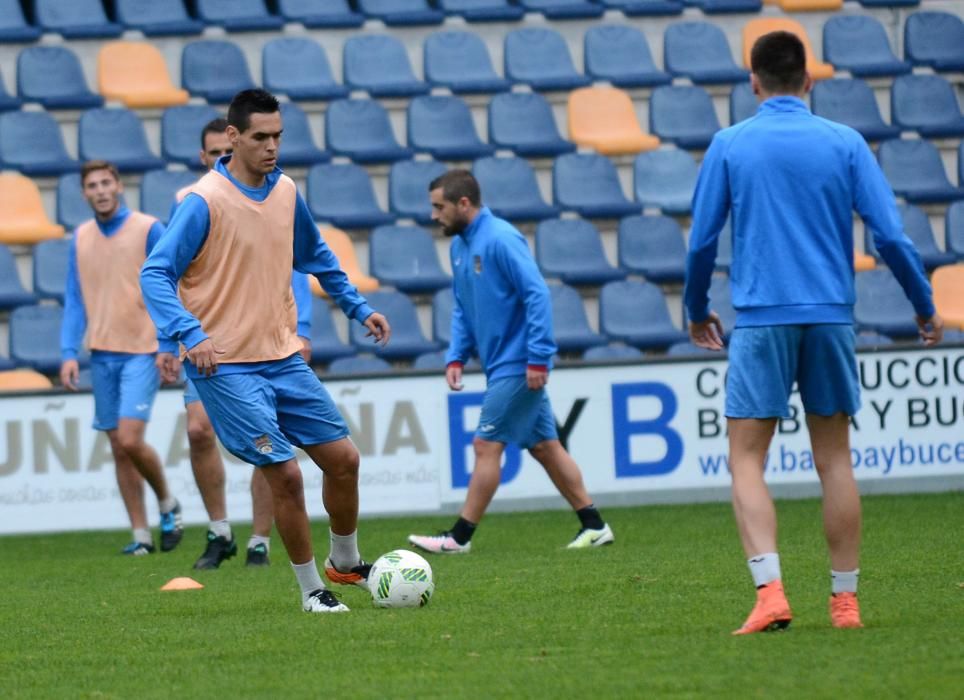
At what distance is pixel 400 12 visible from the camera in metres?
17.0

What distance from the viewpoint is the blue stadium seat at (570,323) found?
1438 centimetres

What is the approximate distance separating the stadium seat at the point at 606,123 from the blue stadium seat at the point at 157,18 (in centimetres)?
363

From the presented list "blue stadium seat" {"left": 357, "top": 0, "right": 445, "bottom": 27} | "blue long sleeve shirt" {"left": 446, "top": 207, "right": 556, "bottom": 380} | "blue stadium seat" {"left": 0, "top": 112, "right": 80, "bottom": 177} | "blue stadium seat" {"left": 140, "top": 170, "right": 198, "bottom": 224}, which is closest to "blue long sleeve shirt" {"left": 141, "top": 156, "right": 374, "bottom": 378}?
"blue long sleeve shirt" {"left": 446, "top": 207, "right": 556, "bottom": 380}

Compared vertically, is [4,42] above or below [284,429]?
above

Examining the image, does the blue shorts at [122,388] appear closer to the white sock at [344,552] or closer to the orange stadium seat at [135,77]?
the white sock at [344,552]

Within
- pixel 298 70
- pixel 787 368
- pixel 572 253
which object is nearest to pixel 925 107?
pixel 572 253

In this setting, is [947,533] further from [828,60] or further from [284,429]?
[828,60]

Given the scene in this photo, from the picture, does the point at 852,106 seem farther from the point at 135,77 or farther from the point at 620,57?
the point at 135,77

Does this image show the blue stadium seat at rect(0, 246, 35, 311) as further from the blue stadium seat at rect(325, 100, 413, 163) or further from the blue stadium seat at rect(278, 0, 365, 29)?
the blue stadium seat at rect(278, 0, 365, 29)

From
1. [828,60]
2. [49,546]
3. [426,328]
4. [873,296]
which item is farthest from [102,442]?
[828,60]

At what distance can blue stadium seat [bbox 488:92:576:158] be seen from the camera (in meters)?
16.2

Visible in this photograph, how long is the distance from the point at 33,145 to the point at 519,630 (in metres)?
10.4

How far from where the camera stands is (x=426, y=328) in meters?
15.4

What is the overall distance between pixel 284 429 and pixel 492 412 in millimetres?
3062
